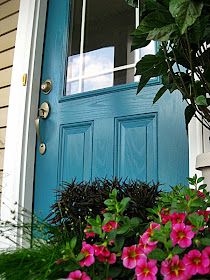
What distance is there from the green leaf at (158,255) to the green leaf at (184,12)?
579mm

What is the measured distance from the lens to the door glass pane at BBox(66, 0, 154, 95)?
6.38 ft

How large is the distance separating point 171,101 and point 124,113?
9.6 inches

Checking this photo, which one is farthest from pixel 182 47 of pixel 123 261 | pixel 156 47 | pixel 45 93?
pixel 45 93

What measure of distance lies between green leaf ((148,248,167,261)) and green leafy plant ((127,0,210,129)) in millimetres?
535

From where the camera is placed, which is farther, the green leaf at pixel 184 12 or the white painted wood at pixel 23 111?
the white painted wood at pixel 23 111

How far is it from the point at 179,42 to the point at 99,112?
78 cm

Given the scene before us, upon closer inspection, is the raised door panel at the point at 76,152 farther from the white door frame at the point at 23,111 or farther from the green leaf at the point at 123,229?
the green leaf at the point at 123,229

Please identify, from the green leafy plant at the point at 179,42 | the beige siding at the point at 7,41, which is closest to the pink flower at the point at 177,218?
the green leafy plant at the point at 179,42

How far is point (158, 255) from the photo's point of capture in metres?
0.70

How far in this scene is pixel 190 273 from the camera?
26.6 inches

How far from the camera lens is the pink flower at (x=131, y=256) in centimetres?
73

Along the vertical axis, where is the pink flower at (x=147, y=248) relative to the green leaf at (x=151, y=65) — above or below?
below

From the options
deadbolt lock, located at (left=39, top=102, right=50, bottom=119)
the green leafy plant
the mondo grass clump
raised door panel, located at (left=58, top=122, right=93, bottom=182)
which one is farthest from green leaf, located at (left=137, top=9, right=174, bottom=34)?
deadbolt lock, located at (left=39, top=102, right=50, bottom=119)

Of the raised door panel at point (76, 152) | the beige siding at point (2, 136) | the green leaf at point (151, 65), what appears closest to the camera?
the green leaf at point (151, 65)
